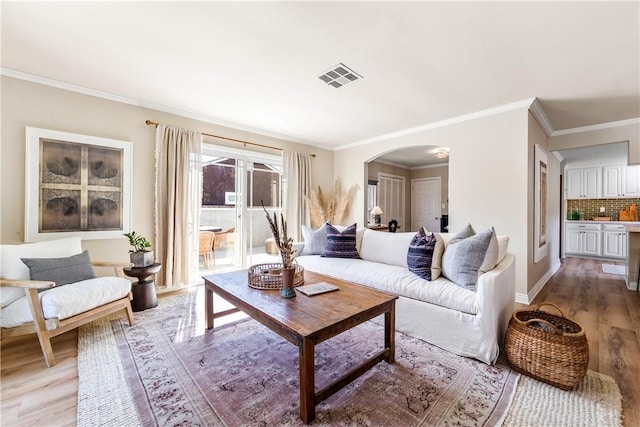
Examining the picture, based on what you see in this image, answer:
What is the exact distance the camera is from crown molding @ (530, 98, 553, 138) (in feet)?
10.6

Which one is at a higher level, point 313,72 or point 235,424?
point 313,72

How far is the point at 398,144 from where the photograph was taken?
4.68 m

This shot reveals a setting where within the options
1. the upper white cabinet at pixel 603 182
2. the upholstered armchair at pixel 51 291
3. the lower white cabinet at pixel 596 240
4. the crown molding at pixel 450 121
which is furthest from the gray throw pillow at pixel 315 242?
the upper white cabinet at pixel 603 182

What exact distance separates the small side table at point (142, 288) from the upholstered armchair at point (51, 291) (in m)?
0.20

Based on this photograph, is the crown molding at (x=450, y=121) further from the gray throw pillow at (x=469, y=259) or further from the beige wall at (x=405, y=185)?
the beige wall at (x=405, y=185)

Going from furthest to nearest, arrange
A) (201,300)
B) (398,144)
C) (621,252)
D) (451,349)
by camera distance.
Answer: (621,252), (398,144), (201,300), (451,349)

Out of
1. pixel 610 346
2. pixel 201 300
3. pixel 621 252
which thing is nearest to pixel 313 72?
pixel 201 300

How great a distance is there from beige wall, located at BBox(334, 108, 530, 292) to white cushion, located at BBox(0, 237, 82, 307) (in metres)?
4.58

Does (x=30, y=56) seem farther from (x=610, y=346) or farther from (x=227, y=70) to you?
(x=610, y=346)

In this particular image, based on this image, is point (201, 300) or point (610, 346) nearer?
point (610, 346)

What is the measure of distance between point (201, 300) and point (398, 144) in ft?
12.7

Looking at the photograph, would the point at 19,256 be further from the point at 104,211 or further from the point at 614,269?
the point at 614,269

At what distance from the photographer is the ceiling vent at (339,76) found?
2.54 metres

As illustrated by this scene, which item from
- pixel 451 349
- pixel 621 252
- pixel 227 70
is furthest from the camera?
pixel 621 252
